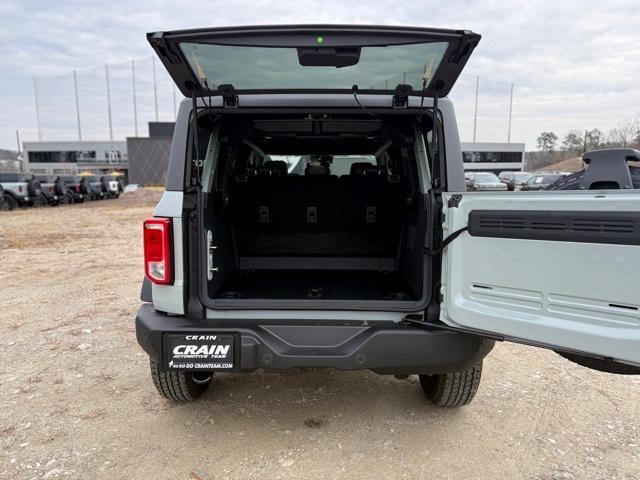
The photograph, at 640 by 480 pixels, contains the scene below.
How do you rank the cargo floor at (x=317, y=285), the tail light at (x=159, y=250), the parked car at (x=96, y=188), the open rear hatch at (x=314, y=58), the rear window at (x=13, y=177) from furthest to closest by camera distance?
1. the parked car at (x=96, y=188)
2. the rear window at (x=13, y=177)
3. the cargo floor at (x=317, y=285)
4. the tail light at (x=159, y=250)
5. the open rear hatch at (x=314, y=58)

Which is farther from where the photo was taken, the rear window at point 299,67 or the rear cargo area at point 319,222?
the rear cargo area at point 319,222

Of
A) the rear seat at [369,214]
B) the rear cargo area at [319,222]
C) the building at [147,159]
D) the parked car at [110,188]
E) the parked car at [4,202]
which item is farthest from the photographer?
the building at [147,159]

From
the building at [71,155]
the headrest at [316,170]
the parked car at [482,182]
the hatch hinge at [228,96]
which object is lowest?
the parked car at [482,182]

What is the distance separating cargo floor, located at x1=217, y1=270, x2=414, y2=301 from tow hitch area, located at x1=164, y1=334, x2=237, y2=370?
1.81ft

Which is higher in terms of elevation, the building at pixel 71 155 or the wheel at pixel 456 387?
the building at pixel 71 155

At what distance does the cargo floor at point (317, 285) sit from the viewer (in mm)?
3086

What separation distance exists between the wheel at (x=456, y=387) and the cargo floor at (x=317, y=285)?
1.77 ft

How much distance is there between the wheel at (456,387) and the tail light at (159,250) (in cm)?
174

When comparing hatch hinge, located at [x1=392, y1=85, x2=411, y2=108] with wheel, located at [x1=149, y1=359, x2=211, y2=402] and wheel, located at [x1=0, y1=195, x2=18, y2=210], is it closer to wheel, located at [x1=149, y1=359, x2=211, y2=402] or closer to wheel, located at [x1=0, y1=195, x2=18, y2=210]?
wheel, located at [x1=149, y1=359, x2=211, y2=402]

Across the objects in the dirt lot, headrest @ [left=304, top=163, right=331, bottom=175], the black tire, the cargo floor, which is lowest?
the dirt lot

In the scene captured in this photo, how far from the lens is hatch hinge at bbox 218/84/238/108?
8.23 ft

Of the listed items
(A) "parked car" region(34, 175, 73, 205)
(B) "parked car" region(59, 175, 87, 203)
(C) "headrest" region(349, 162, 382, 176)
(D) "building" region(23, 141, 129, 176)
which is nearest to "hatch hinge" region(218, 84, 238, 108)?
(C) "headrest" region(349, 162, 382, 176)

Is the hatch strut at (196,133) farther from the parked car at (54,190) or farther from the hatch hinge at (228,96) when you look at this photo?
the parked car at (54,190)

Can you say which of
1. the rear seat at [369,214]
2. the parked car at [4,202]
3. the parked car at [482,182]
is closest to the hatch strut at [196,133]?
the rear seat at [369,214]
